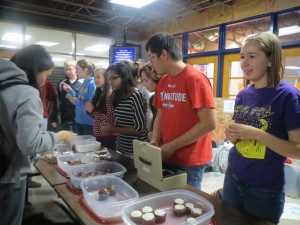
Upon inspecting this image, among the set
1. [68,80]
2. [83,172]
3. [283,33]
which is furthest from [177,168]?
[283,33]

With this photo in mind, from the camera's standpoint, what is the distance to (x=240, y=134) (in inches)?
47.1

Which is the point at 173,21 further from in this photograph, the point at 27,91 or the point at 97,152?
the point at 27,91

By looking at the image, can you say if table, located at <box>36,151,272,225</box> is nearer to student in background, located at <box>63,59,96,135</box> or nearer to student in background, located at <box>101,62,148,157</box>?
student in background, located at <box>101,62,148,157</box>

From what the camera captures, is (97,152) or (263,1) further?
(263,1)

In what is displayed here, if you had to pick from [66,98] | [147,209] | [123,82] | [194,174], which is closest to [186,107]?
[194,174]

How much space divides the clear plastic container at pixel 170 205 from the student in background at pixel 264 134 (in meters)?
0.22

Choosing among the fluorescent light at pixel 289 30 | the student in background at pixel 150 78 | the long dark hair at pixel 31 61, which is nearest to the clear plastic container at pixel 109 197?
the long dark hair at pixel 31 61

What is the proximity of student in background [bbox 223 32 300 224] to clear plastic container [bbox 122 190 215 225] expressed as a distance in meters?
0.22

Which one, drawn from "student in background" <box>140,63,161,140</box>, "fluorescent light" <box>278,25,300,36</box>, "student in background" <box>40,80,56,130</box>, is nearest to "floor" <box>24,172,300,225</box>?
"student in background" <box>40,80,56,130</box>

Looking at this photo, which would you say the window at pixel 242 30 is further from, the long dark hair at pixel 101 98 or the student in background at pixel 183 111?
the student in background at pixel 183 111

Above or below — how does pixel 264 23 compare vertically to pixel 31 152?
above

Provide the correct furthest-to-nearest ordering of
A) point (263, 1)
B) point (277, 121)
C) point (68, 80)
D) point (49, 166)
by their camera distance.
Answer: point (263, 1)
point (68, 80)
point (49, 166)
point (277, 121)

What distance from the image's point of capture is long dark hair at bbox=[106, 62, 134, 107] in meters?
2.15

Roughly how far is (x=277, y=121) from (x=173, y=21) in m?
5.30
